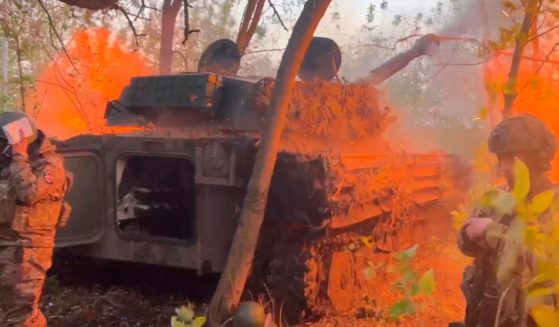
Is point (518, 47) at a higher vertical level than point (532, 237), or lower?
higher

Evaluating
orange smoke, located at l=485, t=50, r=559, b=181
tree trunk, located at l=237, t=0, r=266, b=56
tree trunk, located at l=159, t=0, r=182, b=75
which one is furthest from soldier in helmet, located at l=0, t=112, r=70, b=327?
tree trunk, located at l=159, t=0, r=182, b=75

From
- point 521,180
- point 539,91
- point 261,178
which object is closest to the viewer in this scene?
point 521,180

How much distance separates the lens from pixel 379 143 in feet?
26.2

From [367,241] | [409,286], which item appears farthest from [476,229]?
[367,241]

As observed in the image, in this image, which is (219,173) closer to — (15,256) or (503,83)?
(15,256)

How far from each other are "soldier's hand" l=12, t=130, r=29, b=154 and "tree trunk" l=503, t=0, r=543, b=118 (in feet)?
10.7

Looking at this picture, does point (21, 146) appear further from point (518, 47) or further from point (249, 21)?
point (249, 21)

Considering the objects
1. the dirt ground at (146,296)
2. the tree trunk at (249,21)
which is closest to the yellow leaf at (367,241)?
the dirt ground at (146,296)

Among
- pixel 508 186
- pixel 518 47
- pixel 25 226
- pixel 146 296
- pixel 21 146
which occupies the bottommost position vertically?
pixel 146 296

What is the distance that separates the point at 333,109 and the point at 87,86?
713 centimetres

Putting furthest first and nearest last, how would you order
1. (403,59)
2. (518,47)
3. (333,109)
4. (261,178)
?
(403,59), (333,109), (261,178), (518,47)

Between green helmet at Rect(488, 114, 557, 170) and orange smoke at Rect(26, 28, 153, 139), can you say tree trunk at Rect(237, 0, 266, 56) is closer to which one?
orange smoke at Rect(26, 28, 153, 139)

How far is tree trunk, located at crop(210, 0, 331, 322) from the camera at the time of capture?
16.1ft

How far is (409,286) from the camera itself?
87.7 inches
